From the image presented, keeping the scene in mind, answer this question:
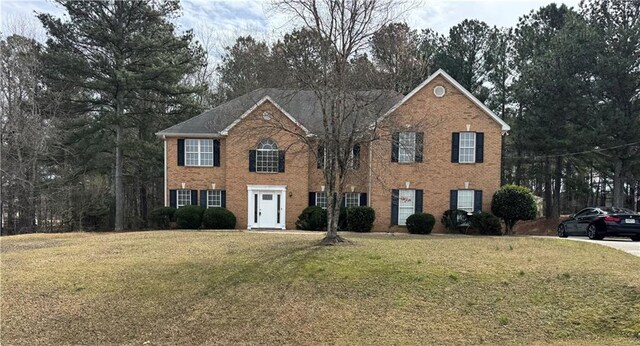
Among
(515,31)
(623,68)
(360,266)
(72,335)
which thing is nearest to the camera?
(72,335)

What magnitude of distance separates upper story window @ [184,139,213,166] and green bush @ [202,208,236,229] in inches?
117

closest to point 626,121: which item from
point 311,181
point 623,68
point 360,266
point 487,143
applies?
point 623,68

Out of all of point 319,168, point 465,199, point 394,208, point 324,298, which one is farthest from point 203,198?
point 324,298

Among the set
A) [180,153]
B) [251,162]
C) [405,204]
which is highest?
[180,153]

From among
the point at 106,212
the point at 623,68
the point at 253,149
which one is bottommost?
the point at 106,212

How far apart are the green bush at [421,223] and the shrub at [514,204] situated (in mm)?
3459

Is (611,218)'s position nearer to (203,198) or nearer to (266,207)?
(266,207)

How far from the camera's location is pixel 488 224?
73.0 ft

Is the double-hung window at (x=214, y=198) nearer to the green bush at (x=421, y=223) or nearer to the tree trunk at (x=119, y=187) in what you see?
the tree trunk at (x=119, y=187)

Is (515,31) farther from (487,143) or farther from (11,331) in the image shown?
(11,331)

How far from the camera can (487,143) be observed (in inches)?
934

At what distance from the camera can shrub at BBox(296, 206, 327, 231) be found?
2306 cm

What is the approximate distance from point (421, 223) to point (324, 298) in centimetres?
1509

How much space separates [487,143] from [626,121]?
11617 mm
